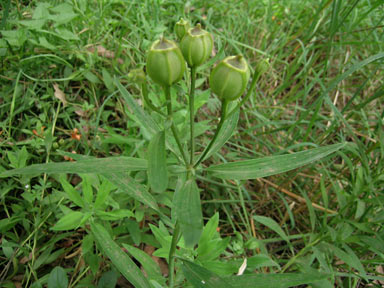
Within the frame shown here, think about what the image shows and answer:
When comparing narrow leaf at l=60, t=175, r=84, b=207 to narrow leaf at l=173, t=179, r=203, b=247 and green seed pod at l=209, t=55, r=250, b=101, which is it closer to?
narrow leaf at l=173, t=179, r=203, b=247

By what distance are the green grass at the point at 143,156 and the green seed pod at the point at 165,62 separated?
1.86 ft

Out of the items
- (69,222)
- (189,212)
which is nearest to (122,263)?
(69,222)

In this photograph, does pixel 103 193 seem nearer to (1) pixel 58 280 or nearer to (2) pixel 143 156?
(2) pixel 143 156

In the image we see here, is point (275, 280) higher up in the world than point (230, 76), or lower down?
lower down

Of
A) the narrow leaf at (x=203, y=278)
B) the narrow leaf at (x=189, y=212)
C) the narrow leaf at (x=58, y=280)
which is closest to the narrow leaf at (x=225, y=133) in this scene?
the narrow leaf at (x=189, y=212)

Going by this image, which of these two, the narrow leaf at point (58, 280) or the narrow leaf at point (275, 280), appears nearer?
the narrow leaf at point (275, 280)

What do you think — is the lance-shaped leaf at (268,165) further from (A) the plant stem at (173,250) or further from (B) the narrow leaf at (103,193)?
(B) the narrow leaf at (103,193)

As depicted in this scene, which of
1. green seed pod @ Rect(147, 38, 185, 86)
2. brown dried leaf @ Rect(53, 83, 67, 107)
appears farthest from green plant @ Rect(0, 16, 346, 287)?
brown dried leaf @ Rect(53, 83, 67, 107)

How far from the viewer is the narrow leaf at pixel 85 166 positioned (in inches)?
44.2

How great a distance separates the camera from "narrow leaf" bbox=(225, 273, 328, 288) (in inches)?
50.3

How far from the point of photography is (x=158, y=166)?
1.09 meters

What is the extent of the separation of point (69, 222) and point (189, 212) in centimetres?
83

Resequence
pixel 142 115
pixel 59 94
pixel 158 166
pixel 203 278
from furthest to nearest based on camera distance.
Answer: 1. pixel 59 94
2. pixel 142 115
3. pixel 203 278
4. pixel 158 166

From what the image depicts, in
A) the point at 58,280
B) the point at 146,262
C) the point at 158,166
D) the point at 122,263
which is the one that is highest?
the point at 158,166
